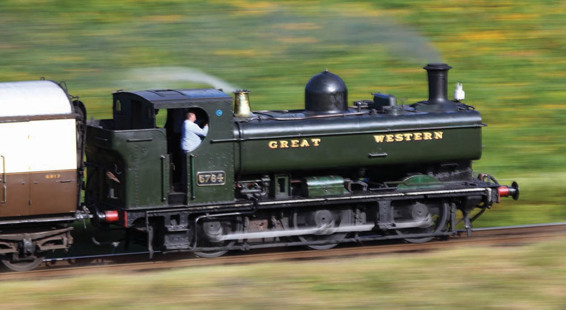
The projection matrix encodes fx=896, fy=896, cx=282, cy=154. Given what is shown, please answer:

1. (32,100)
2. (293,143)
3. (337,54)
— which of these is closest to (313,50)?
(337,54)

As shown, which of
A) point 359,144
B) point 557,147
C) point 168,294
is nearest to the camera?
point 168,294

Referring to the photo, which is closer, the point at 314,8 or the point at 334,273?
the point at 334,273

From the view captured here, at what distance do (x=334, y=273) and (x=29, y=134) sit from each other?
206 inches

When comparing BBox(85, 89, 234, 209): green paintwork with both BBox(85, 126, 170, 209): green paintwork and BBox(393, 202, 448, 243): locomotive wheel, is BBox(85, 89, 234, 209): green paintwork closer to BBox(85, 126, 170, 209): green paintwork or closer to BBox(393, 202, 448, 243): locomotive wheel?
BBox(85, 126, 170, 209): green paintwork

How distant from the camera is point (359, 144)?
16.1 m

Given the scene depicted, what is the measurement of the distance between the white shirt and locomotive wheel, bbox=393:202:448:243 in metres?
3.98

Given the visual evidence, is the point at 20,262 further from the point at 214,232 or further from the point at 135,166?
the point at 214,232

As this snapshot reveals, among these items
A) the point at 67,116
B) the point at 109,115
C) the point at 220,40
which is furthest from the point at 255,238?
the point at 220,40

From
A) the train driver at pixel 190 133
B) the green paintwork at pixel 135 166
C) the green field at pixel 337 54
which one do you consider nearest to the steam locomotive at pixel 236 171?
the green paintwork at pixel 135 166

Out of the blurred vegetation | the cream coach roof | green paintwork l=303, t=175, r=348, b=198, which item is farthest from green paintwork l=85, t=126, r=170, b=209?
the blurred vegetation

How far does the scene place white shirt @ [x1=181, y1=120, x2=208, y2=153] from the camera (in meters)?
15.1

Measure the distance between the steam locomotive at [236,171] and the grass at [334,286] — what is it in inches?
49.0

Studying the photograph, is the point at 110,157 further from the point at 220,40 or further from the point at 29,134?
the point at 220,40

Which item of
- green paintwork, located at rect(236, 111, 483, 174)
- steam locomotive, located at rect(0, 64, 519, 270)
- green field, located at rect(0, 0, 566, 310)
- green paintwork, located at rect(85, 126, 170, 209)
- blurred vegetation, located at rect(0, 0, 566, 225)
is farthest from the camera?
blurred vegetation, located at rect(0, 0, 566, 225)
